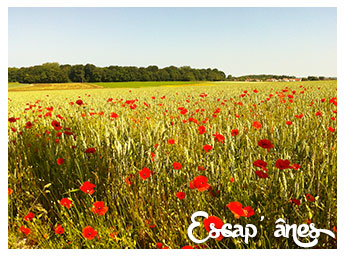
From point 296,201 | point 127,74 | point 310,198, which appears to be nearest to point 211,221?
point 296,201

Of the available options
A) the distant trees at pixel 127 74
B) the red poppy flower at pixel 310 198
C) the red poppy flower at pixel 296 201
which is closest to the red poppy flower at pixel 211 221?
the red poppy flower at pixel 296 201

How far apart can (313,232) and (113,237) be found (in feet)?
3.91

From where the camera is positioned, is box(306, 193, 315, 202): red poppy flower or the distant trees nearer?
box(306, 193, 315, 202): red poppy flower

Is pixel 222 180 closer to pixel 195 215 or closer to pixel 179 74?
pixel 195 215

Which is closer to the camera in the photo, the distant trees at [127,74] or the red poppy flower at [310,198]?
the red poppy flower at [310,198]

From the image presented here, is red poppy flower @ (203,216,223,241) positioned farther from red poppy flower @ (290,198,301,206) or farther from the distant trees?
the distant trees

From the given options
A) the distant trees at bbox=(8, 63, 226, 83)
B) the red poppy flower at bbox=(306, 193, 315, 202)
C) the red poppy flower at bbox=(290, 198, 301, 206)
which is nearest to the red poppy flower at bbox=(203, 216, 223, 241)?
the red poppy flower at bbox=(290, 198, 301, 206)

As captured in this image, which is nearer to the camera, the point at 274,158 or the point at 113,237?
the point at 113,237

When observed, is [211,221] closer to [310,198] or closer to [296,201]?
[296,201]

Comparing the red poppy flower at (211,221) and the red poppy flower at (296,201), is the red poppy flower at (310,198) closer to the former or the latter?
the red poppy flower at (296,201)

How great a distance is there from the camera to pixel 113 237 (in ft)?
4.98

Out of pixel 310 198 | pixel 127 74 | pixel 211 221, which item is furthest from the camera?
pixel 127 74
